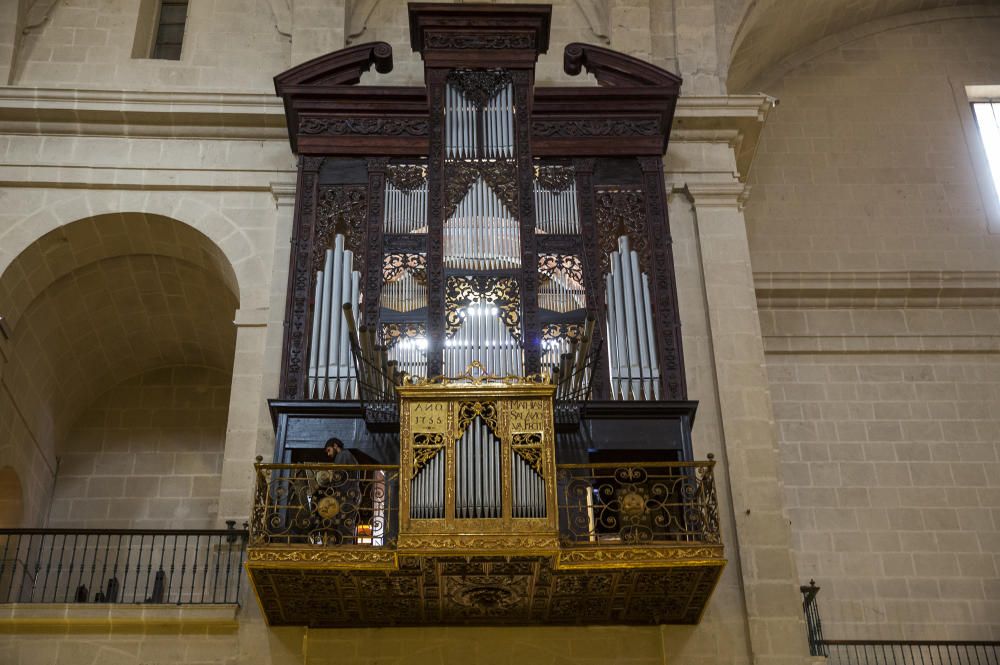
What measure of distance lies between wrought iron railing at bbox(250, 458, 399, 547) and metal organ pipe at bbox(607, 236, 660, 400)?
268cm

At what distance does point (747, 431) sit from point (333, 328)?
4.57 meters

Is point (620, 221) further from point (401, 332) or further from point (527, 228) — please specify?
point (401, 332)

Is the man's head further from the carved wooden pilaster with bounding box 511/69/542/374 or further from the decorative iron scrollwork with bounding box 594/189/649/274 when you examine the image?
the decorative iron scrollwork with bounding box 594/189/649/274

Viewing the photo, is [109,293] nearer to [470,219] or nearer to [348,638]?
[470,219]

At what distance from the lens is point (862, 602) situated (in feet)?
52.0

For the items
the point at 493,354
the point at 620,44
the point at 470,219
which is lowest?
the point at 493,354

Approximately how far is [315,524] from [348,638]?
4.64ft

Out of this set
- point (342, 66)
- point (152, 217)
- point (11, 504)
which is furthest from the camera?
point (11, 504)

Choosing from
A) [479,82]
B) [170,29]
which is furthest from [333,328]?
[170,29]

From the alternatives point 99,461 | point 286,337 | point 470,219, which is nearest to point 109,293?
point 99,461

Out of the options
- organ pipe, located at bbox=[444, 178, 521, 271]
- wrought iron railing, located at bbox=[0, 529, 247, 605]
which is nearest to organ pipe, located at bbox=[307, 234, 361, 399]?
organ pipe, located at bbox=[444, 178, 521, 271]

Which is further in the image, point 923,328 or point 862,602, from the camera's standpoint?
point 923,328

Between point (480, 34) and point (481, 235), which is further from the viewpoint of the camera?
point (480, 34)

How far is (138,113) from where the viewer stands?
1562 centimetres
